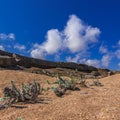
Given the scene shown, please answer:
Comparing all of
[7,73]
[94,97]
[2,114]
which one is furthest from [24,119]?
[7,73]

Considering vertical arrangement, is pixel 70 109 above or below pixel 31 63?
below

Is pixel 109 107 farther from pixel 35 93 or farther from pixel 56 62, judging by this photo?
pixel 56 62

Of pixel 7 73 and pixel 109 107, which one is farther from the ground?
pixel 7 73

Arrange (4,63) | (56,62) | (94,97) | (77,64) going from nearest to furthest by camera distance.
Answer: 1. (94,97)
2. (4,63)
3. (56,62)
4. (77,64)

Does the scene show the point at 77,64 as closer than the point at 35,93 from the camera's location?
No

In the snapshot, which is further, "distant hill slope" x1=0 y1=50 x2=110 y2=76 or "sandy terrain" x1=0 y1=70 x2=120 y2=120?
"distant hill slope" x1=0 y1=50 x2=110 y2=76

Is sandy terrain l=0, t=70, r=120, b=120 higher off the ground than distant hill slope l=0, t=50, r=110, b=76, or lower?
lower

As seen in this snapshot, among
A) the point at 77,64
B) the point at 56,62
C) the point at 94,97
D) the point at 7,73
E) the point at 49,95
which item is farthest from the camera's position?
the point at 77,64

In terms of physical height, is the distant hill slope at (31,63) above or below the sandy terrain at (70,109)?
above

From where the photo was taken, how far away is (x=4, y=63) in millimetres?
18469

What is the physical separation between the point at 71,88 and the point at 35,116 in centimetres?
465

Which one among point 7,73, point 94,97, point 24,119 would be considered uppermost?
point 7,73

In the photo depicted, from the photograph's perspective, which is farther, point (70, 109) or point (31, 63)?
point (31, 63)

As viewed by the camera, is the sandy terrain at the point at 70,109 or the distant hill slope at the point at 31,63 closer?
the sandy terrain at the point at 70,109
